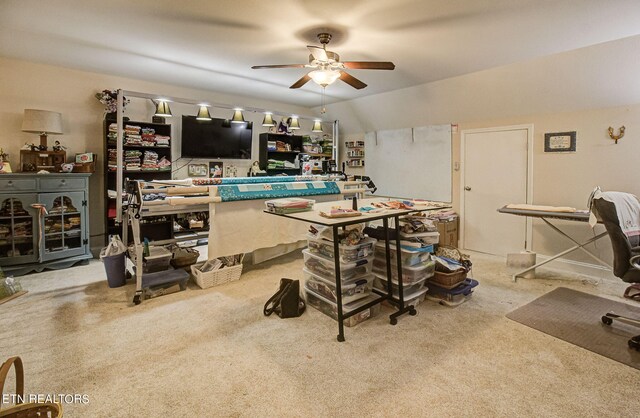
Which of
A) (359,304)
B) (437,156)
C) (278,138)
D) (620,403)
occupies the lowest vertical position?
(620,403)

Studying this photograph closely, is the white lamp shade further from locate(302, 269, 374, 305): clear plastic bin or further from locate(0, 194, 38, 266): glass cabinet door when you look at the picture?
locate(302, 269, 374, 305): clear plastic bin

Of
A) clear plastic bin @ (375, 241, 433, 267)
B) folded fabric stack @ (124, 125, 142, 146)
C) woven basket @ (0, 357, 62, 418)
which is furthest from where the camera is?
folded fabric stack @ (124, 125, 142, 146)

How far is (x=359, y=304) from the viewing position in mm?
2551

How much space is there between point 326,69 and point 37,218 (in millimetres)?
3564

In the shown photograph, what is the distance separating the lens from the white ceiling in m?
2.46

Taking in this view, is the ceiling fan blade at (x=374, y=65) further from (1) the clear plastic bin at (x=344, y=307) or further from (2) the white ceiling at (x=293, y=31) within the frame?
(1) the clear plastic bin at (x=344, y=307)

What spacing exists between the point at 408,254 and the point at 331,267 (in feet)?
2.18

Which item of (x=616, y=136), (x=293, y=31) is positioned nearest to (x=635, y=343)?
(x=616, y=136)

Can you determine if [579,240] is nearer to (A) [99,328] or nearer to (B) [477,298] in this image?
(B) [477,298]

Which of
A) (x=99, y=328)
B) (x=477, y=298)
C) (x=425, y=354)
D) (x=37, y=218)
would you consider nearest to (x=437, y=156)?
(x=477, y=298)

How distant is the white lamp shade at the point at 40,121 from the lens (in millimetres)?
3658

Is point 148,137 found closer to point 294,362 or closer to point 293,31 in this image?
point 293,31

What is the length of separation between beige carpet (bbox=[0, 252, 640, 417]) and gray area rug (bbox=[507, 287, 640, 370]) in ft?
0.36

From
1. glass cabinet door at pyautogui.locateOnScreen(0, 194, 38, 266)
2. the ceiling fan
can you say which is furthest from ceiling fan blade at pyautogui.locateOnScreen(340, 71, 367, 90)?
glass cabinet door at pyautogui.locateOnScreen(0, 194, 38, 266)
